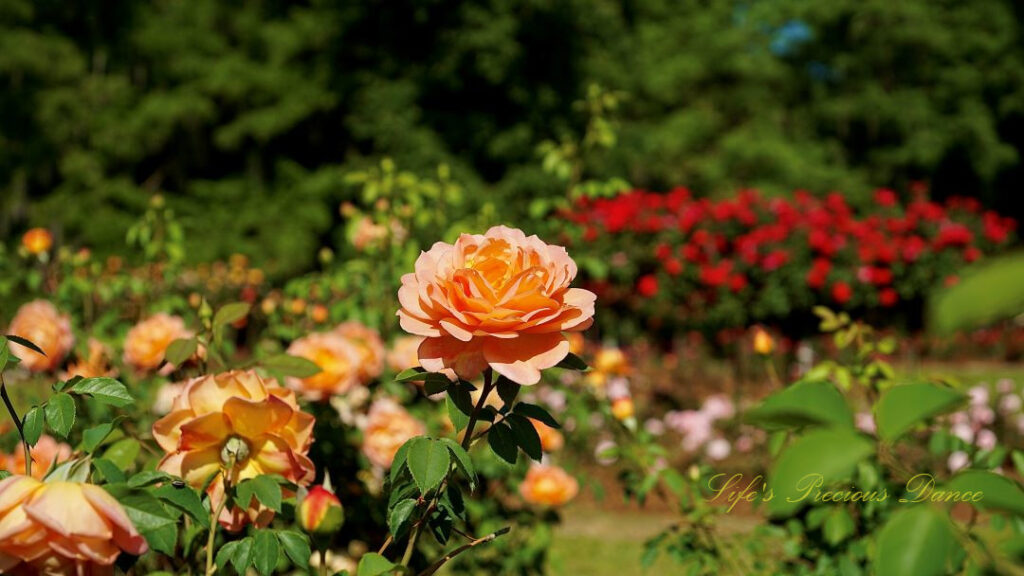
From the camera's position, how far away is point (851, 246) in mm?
7305

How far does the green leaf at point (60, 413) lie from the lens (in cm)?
79

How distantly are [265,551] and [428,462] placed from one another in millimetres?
175

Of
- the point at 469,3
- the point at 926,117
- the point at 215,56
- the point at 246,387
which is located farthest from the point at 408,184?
the point at 926,117

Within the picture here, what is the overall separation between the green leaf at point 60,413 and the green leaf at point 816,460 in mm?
608

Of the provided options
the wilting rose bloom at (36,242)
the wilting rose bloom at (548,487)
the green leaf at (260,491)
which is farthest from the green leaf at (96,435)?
the wilting rose bloom at (36,242)

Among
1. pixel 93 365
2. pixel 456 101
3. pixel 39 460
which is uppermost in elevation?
pixel 39 460

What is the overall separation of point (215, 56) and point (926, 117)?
10.2 metres

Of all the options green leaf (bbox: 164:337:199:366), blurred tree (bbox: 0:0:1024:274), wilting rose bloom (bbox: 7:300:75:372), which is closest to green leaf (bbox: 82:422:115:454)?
green leaf (bbox: 164:337:199:366)

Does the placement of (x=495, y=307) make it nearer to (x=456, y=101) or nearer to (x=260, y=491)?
(x=260, y=491)

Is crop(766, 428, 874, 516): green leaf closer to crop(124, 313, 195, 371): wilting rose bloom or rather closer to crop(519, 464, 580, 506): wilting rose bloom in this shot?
crop(124, 313, 195, 371): wilting rose bloom

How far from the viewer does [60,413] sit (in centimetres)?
81

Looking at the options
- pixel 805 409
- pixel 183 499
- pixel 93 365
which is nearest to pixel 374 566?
pixel 183 499

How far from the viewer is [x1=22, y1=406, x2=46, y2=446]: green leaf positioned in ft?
2.61

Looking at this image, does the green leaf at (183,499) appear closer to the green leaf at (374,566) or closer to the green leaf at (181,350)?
the green leaf at (374,566)
